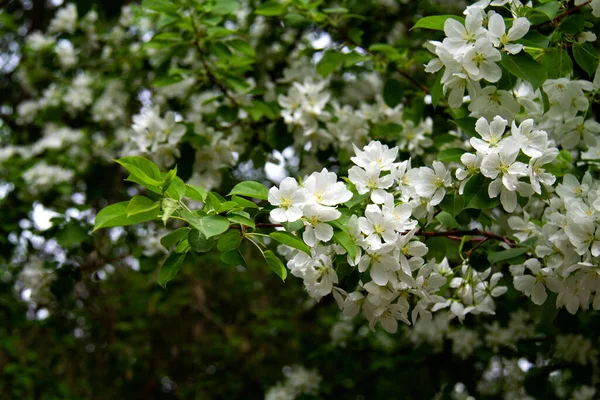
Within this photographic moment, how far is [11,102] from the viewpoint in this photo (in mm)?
6141

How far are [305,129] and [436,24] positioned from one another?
118cm

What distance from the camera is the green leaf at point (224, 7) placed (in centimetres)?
264

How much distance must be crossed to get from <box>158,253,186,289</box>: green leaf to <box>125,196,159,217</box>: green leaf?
7.6 inches

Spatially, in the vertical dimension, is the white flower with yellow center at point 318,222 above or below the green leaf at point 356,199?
above

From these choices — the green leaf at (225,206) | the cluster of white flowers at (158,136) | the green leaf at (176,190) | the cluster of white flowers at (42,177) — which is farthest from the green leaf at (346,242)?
the cluster of white flowers at (42,177)

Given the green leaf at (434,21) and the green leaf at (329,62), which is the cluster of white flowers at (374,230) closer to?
the green leaf at (434,21)

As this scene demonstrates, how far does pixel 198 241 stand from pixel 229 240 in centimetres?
11

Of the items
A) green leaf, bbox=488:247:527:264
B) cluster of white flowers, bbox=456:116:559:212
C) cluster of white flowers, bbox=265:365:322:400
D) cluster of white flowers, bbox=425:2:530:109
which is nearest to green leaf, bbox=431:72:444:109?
cluster of white flowers, bbox=425:2:530:109

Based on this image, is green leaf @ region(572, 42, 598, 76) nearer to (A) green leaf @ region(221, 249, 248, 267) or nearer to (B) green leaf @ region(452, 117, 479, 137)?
(B) green leaf @ region(452, 117, 479, 137)

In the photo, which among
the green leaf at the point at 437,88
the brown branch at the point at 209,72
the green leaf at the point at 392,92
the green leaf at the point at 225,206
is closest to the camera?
the green leaf at the point at 225,206

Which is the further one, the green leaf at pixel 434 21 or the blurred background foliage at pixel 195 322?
the blurred background foliage at pixel 195 322

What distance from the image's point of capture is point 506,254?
1.73 metres

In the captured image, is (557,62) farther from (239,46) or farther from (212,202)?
(239,46)

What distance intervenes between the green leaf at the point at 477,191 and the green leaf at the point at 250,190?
1.62ft
